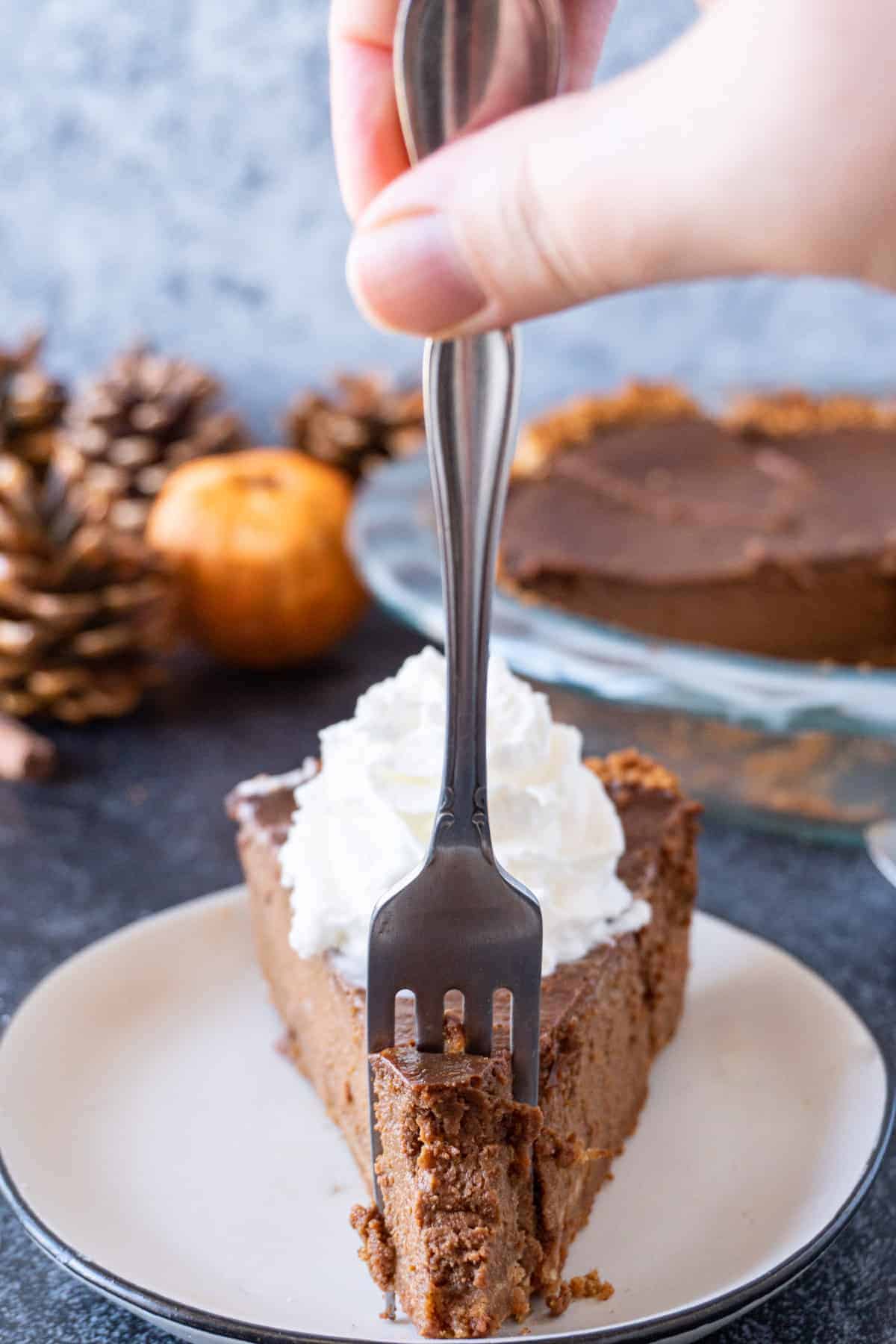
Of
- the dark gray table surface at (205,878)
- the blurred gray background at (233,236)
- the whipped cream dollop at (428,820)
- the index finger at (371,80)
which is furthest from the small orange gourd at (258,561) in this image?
the index finger at (371,80)

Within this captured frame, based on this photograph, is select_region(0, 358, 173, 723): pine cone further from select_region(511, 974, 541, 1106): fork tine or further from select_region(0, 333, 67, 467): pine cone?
select_region(511, 974, 541, 1106): fork tine

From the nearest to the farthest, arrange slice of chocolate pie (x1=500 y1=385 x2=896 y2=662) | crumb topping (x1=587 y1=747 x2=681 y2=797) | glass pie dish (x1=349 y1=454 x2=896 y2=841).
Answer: crumb topping (x1=587 y1=747 x2=681 y2=797)
glass pie dish (x1=349 y1=454 x2=896 y2=841)
slice of chocolate pie (x1=500 y1=385 x2=896 y2=662)

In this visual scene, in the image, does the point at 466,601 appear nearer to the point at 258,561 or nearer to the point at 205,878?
the point at 205,878

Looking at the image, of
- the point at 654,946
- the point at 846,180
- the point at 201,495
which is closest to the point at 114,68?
the point at 201,495

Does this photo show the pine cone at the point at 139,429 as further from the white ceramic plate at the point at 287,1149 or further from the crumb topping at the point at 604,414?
the white ceramic plate at the point at 287,1149

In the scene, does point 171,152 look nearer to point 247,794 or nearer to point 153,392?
point 153,392

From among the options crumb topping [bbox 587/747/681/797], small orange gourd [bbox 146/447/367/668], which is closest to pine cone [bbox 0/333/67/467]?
small orange gourd [bbox 146/447/367/668]
